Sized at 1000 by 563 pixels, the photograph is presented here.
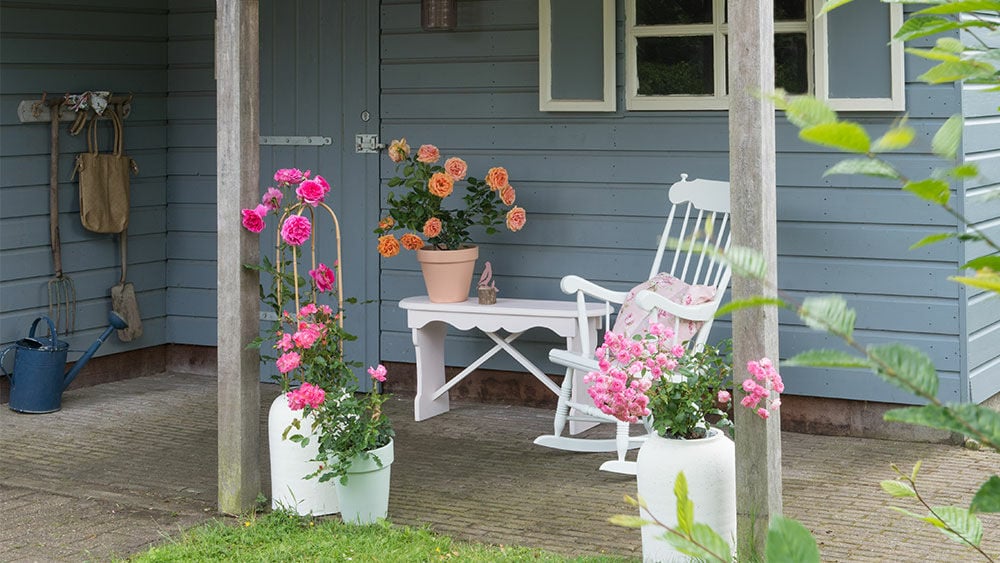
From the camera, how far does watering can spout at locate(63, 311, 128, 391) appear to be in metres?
6.74

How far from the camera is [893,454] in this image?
548 cm

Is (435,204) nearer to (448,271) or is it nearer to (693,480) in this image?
(448,271)

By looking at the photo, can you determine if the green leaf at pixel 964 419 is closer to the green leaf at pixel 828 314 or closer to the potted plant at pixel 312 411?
the green leaf at pixel 828 314

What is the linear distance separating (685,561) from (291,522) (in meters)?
1.44

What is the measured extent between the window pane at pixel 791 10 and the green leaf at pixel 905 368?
17.6ft

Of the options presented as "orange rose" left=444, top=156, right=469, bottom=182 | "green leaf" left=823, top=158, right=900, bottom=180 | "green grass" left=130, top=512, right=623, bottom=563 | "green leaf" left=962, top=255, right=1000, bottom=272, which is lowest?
Result: "green grass" left=130, top=512, right=623, bottom=563

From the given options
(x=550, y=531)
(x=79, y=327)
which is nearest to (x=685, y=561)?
(x=550, y=531)

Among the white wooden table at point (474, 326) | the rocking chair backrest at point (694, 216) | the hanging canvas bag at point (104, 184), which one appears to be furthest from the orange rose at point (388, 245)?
the hanging canvas bag at point (104, 184)

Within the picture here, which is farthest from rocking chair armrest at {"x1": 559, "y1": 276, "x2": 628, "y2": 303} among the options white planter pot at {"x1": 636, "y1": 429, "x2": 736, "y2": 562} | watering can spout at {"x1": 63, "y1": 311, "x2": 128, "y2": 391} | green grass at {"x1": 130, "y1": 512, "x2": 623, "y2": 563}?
watering can spout at {"x1": 63, "y1": 311, "x2": 128, "y2": 391}

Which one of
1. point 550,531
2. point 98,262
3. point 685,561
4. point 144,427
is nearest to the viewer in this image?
point 685,561

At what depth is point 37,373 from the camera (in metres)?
6.52

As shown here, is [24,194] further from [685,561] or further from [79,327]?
[685,561]

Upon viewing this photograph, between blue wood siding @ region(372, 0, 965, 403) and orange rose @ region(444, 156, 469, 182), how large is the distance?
44cm

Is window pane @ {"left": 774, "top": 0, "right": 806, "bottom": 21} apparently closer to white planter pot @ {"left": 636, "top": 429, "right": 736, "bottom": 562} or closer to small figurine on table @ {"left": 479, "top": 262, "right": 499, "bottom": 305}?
small figurine on table @ {"left": 479, "top": 262, "right": 499, "bottom": 305}
